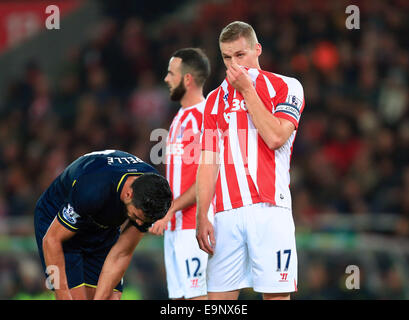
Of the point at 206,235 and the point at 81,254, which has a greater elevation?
the point at 206,235

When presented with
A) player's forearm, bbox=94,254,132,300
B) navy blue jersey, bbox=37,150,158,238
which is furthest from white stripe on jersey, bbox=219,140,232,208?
player's forearm, bbox=94,254,132,300

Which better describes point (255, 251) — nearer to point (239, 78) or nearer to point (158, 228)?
point (239, 78)

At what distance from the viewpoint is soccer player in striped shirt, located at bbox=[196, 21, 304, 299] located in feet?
13.8

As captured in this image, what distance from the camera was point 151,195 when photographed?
14.1ft

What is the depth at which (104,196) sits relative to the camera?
449cm

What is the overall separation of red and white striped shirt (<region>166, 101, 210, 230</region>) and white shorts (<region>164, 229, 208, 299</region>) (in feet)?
0.33

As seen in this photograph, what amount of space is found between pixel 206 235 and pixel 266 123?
81cm

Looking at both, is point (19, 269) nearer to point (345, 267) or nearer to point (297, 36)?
point (345, 267)

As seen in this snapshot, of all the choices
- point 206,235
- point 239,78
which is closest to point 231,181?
point 206,235

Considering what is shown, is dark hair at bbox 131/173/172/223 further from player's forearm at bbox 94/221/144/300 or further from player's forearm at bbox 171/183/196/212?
player's forearm at bbox 171/183/196/212

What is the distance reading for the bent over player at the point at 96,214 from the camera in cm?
438

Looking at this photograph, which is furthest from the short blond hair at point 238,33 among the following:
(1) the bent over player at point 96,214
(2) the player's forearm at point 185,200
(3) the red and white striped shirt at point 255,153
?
(2) the player's forearm at point 185,200

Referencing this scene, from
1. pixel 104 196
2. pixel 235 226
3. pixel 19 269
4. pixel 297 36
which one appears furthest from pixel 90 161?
pixel 297 36
